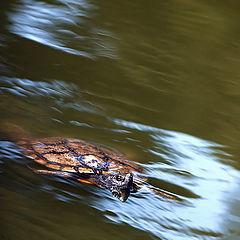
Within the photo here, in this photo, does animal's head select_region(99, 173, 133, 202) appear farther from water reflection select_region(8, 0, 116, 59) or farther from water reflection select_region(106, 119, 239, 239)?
water reflection select_region(8, 0, 116, 59)

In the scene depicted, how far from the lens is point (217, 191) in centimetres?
327

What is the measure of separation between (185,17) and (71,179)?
4064mm

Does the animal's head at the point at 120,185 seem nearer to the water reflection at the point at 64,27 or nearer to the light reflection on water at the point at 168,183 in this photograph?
the light reflection on water at the point at 168,183

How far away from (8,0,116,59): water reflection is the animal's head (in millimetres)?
2315

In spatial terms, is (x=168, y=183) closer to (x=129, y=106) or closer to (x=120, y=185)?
(x=120, y=185)

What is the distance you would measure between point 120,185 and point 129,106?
137 cm

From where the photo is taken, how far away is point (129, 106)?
4219 mm

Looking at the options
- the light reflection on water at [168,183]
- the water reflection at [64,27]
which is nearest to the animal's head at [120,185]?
the light reflection on water at [168,183]

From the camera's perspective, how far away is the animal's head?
3006 millimetres

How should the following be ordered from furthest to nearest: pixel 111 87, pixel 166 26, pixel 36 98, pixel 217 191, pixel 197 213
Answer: pixel 166 26, pixel 111 87, pixel 36 98, pixel 217 191, pixel 197 213

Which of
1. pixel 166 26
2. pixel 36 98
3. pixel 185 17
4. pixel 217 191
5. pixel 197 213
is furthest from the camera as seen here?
pixel 185 17

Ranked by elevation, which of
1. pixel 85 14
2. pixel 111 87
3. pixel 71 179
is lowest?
pixel 71 179

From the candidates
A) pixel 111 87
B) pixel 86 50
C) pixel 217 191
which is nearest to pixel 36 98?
pixel 111 87

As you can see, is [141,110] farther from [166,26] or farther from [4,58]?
[166,26]
